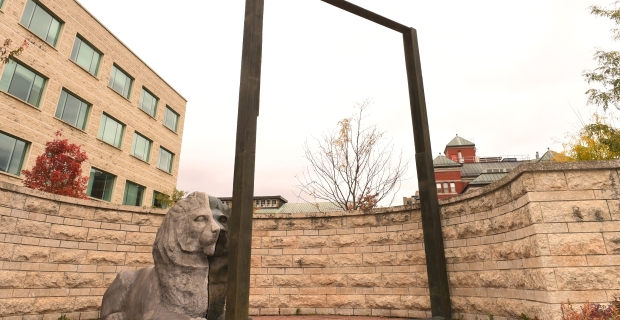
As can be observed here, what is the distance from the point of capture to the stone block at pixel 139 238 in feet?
22.7

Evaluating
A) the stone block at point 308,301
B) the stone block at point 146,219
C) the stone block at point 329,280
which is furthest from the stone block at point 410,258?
the stone block at point 146,219

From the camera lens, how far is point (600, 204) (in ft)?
14.8

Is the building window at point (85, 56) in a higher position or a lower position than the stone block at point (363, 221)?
higher

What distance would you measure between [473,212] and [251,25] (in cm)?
489

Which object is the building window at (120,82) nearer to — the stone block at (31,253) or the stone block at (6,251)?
the stone block at (31,253)

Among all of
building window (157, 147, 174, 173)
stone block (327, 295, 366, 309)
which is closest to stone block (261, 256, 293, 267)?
stone block (327, 295, 366, 309)

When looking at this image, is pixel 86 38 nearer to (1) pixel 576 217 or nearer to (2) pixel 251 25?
(2) pixel 251 25

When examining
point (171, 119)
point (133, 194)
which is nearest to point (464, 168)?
point (171, 119)

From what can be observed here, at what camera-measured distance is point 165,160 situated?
→ 78.8 feet

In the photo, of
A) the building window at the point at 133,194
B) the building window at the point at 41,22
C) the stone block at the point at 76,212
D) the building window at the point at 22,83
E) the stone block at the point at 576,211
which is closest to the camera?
the stone block at the point at 576,211

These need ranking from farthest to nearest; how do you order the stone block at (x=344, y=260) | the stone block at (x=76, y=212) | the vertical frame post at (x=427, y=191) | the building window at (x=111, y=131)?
the building window at (x=111, y=131) → the stone block at (x=344, y=260) → the stone block at (x=76, y=212) → the vertical frame post at (x=427, y=191)

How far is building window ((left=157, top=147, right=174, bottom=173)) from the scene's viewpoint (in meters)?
23.5

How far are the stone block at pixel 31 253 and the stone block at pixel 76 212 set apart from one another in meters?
0.68

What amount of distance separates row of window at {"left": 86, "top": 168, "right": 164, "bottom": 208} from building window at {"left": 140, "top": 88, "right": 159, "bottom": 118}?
5326 millimetres
